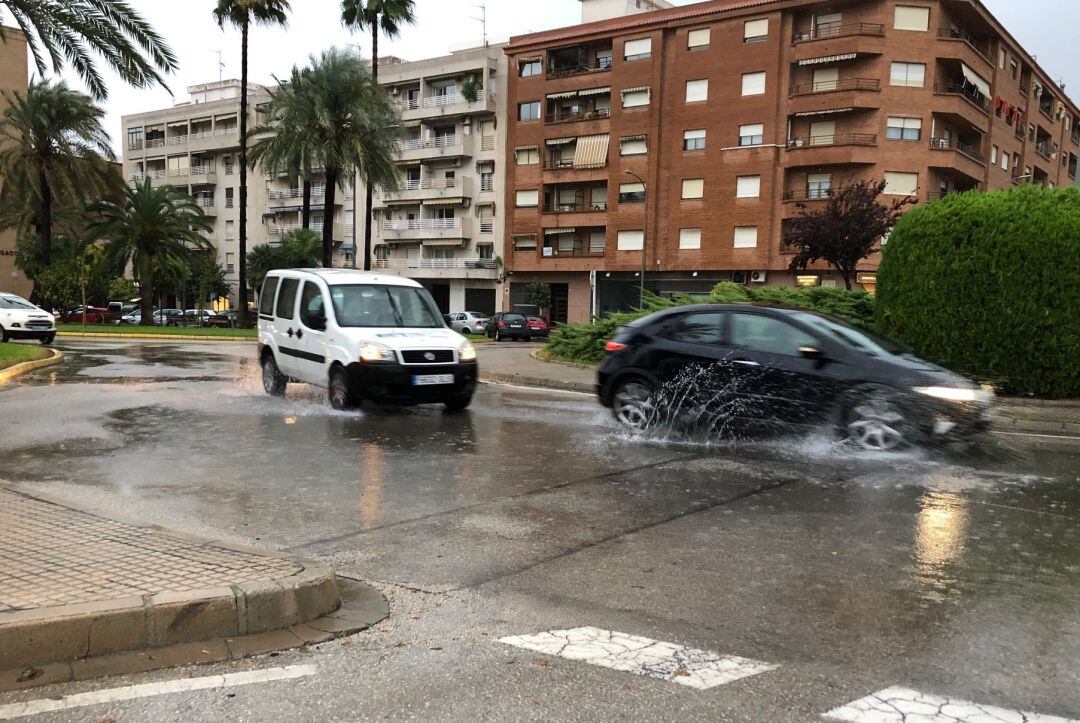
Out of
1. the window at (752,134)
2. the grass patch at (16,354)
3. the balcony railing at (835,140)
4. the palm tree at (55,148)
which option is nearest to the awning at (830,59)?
the balcony railing at (835,140)

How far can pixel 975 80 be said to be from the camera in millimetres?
46969

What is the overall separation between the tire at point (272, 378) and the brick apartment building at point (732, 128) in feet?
114

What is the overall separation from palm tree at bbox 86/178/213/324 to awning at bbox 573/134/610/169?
2284 cm

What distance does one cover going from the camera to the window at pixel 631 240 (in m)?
51.7

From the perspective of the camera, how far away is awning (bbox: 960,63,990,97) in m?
45.5

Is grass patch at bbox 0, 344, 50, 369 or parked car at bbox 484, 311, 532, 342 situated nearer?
grass patch at bbox 0, 344, 50, 369

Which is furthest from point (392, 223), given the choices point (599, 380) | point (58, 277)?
point (599, 380)

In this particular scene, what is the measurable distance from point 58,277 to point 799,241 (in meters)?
37.2

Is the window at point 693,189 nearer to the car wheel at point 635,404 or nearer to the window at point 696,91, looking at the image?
the window at point 696,91

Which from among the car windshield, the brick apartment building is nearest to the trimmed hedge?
the car windshield

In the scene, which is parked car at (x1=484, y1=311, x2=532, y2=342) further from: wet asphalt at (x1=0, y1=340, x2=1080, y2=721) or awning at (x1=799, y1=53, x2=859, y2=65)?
wet asphalt at (x1=0, y1=340, x2=1080, y2=721)

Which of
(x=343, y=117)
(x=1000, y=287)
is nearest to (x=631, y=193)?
(x=343, y=117)

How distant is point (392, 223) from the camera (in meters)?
63.7

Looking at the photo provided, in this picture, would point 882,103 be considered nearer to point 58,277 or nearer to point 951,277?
point 951,277
